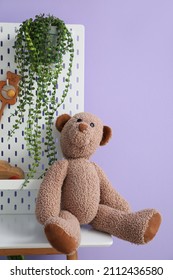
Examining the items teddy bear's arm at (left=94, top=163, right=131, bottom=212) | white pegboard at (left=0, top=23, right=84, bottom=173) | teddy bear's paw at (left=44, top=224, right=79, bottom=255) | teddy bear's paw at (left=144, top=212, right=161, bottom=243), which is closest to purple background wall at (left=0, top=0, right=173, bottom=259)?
white pegboard at (left=0, top=23, right=84, bottom=173)

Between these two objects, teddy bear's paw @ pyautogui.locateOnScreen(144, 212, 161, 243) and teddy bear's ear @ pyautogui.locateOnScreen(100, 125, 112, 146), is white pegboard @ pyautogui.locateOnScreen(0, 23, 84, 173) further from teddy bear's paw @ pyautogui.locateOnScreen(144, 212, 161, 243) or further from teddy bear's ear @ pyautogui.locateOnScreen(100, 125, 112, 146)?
teddy bear's paw @ pyautogui.locateOnScreen(144, 212, 161, 243)

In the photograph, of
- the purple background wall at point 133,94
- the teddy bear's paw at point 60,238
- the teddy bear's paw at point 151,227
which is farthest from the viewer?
the purple background wall at point 133,94

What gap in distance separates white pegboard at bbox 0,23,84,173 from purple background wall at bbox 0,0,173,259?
98 millimetres

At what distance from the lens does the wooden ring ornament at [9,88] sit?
1.21m

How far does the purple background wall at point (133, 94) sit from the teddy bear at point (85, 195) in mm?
211

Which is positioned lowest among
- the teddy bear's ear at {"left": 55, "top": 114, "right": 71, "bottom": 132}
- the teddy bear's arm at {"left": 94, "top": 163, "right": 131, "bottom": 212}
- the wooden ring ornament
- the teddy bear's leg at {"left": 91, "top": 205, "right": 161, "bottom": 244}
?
the teddy bear's leg at {"left": 91, "top": 205, "right": 161, "bottom": 244}

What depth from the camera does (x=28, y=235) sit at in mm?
1088

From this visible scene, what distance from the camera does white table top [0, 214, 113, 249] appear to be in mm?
1032

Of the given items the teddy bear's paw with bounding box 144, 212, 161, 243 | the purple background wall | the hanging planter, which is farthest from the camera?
the purple background wall

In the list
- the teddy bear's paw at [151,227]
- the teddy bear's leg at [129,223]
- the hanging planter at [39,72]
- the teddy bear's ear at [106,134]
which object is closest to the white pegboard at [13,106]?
the hanging planter at [39,72]

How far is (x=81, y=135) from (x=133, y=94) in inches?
13.4

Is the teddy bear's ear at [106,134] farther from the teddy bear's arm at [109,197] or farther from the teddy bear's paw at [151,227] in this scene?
the teddy bear's paw at [151,227]

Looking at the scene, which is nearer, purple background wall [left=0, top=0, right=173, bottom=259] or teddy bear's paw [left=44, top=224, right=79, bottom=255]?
teddy bear's paw [left=44, top=224, right=79, bottom=255]

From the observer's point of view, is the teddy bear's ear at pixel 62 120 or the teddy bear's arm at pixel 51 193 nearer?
→ the teddy bear's arm at pixel 51 193
